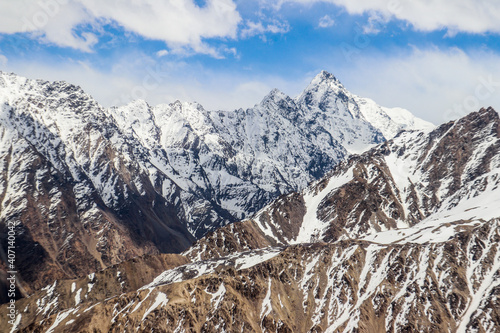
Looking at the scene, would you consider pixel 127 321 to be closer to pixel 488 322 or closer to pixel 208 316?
pixel 208 316

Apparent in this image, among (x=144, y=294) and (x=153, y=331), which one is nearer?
(x=153, y=331)

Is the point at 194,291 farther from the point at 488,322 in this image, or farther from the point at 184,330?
the point at 488,322

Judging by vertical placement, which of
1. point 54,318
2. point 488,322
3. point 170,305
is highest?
point 54,318

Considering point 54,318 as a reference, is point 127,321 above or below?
below

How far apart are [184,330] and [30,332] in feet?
195

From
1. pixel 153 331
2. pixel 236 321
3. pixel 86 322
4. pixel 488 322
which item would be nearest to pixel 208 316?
pixel 236 321

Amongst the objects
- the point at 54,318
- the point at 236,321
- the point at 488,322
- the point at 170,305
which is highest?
the point at 54,318

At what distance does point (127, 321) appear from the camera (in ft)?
601

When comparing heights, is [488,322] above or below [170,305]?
below

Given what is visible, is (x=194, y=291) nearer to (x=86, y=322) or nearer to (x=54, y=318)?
(x=86, y=322)

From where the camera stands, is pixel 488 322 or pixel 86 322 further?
pixel 488 322

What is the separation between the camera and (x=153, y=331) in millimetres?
181375

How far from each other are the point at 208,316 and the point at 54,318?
6090cm

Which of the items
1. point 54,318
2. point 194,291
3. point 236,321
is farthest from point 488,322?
point 54,318
